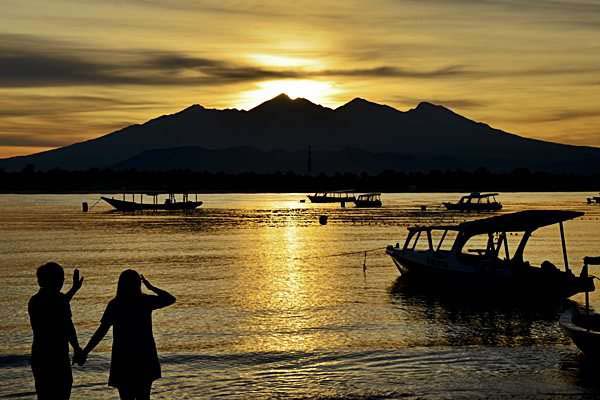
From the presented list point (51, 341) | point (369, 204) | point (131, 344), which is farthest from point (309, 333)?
point (369, 204)

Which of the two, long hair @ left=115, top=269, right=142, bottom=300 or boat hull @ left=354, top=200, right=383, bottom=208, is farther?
boat hull @ left=354, top=200, right=383, bottom=208

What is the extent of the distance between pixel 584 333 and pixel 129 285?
39.0 feet

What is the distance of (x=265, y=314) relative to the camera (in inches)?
1172

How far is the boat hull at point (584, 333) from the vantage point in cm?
1958

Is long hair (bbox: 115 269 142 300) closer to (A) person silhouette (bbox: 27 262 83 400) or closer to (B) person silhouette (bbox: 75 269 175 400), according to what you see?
(B) person silhouette (bbox: 75 269 175 400)

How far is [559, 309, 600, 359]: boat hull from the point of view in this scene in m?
19.6

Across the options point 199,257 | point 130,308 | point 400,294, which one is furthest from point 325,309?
point 199,257

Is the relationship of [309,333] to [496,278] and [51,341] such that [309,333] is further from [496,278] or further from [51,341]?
[51,341]

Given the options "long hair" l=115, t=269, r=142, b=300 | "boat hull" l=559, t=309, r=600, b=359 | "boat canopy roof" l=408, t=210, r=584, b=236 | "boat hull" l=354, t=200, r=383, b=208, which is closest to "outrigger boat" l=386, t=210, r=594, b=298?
"boat canopy roof" l=408, t=210, r=584, b=236

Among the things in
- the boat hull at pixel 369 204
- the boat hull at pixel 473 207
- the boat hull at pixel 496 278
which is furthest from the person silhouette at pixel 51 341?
the boat hull at pixel 369 204

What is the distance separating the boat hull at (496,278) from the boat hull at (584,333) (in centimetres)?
840

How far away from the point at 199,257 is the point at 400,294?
20171 mm

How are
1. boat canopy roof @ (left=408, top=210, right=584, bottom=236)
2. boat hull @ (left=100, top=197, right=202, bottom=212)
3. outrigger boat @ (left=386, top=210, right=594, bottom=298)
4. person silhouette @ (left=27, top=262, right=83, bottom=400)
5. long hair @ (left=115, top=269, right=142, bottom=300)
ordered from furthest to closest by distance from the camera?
1. boat hull @ (left=100, top=197, right=202, bottom=212)
2. boat canopy roof @ (left=408, top=210, right=584, bottom=236)
3. outrigger boat @ (left=386, top=210, right=594, bottom=298)
4. long hair @ (left=115, top=269, right=142, bottom=300)
5. person silhouette @ (left=27, top=262, right=83, bottom=400)

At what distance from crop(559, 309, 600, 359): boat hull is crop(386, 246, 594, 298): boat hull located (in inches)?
331
